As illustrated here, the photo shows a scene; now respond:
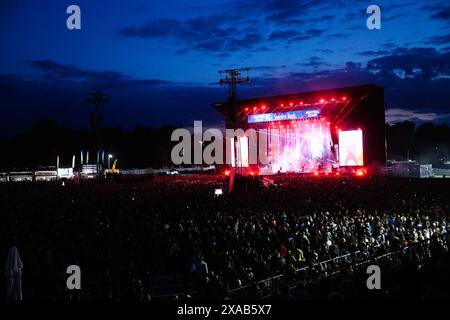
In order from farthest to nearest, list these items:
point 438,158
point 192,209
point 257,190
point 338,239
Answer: point 438,158, point 257,190, point 192,209, point 338,239

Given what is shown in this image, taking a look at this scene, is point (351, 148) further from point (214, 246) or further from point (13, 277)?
point (13, 277)

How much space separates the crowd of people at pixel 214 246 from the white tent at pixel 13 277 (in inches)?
29.5

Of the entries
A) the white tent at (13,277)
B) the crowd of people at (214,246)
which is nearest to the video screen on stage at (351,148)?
the crowd of people at (214,246)

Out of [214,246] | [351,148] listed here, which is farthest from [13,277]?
[351,148]

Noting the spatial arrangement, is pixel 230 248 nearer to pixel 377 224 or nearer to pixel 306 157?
pixel 377 224

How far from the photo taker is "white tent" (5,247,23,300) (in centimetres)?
703

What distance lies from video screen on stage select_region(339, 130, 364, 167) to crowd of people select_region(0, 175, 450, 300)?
60.0 ft

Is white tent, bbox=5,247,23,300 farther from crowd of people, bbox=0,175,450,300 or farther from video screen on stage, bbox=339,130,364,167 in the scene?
video screen on stage, bbox=339,130,364,167

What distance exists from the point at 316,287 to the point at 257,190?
18.2 metres

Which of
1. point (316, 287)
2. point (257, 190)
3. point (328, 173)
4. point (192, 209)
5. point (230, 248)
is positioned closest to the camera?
point (316, 287)

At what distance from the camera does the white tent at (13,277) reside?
277 inches

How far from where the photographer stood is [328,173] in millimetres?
35312

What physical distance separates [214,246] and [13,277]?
13.9 ft

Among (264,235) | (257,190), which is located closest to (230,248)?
(264,235)
